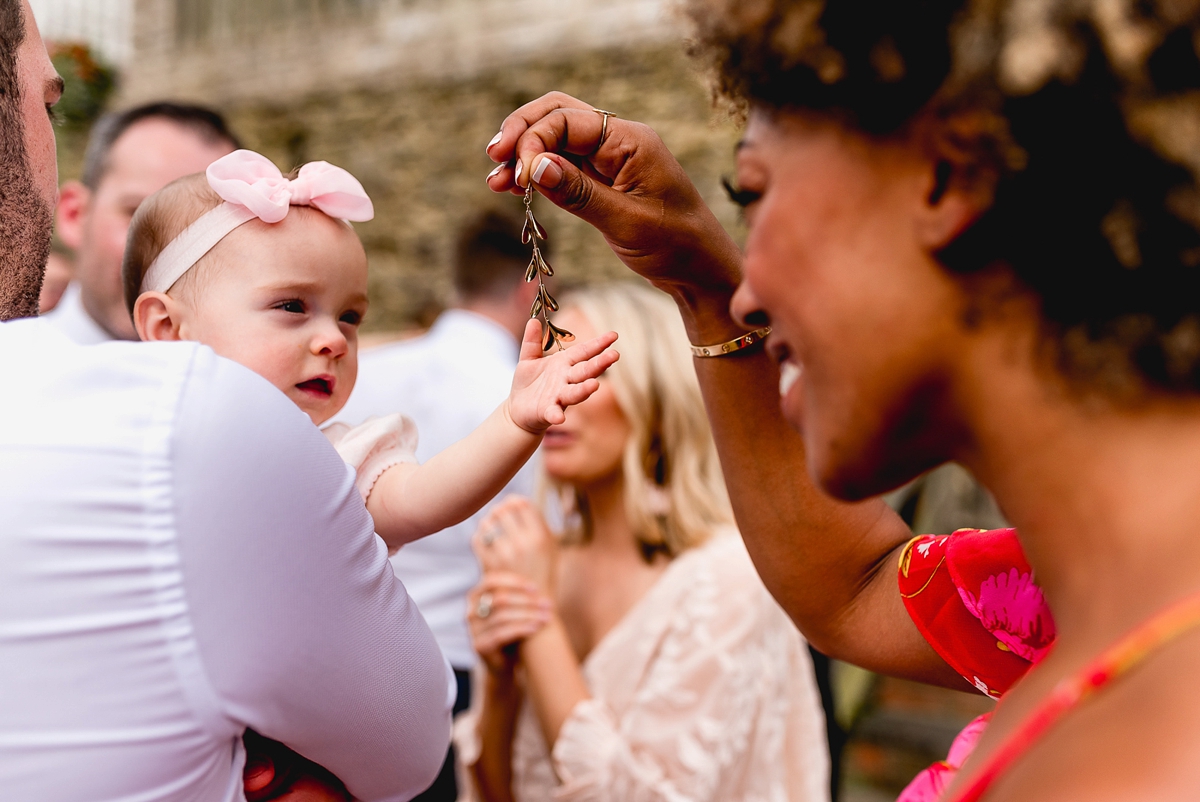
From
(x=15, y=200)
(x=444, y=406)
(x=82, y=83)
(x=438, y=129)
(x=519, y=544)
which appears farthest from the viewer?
(x=82, y=83)

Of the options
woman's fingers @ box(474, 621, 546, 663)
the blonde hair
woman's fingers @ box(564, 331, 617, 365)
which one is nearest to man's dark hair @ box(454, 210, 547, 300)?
the blonde hair

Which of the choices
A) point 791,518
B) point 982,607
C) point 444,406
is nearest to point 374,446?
point 791,518

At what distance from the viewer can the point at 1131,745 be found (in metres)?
0.64

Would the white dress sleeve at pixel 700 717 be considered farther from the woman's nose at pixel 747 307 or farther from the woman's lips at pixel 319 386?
the woman's nose at pixel 747 307

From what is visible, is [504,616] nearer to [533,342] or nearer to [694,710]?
[694,710]

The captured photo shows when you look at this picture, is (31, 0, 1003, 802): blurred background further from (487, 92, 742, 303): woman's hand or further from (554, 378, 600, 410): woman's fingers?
(554, 378, 600, 410): woman's fingers

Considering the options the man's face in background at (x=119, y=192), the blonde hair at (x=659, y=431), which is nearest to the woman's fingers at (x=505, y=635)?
the blonde hair at (x=659, y=431)

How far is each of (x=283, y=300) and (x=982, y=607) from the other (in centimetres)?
107

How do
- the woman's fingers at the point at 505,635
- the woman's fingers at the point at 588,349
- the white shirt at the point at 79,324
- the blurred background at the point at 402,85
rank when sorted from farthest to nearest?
the blurred background at the point at 402,85 → the white shirt at the point at 79,324 → the woman's fingers at the point at 505,635 → the woman's fingers at the point at 588,349

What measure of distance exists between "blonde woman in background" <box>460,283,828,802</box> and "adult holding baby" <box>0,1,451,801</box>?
156 centimetres

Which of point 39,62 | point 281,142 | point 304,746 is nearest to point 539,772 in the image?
point 304,746

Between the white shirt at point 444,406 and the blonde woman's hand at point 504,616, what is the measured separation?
0.61m

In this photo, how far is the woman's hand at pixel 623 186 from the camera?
1.25 metres

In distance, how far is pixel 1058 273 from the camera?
29.7 inches
